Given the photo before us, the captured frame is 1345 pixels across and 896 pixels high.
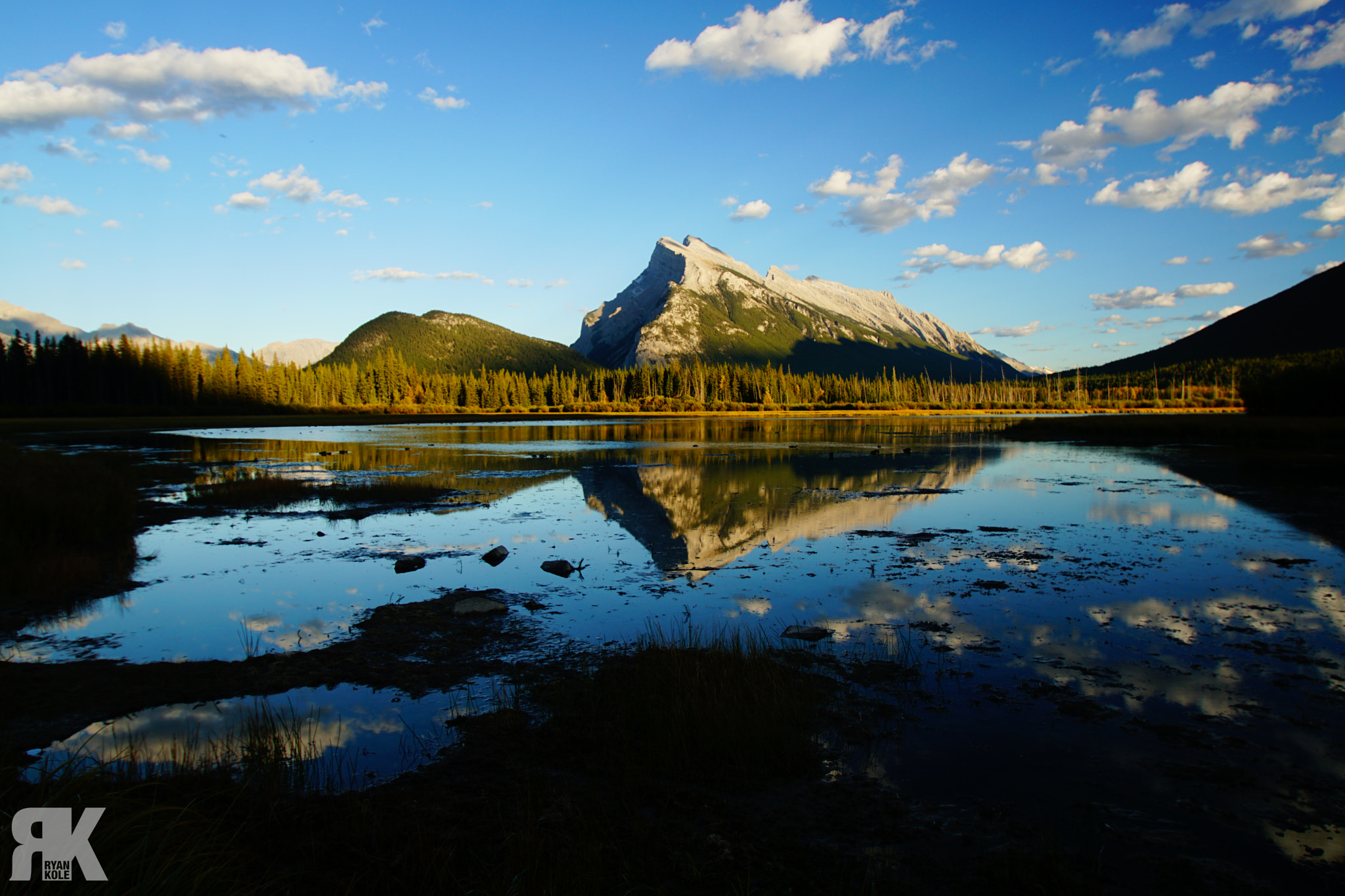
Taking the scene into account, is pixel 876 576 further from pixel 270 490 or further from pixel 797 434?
pixel 797 434

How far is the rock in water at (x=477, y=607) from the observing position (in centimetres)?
1380

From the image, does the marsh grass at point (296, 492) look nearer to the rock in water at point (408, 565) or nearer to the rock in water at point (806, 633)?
the rock in water at point (408, 565)

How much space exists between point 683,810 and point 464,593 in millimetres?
9632

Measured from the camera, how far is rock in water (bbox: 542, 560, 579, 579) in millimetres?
17344

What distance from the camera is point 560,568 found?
17516mm

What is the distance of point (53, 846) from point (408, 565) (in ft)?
44.4

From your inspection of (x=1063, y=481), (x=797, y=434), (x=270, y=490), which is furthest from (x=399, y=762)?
(x=797, y=434)

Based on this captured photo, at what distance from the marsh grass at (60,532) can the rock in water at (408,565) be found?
236 inches

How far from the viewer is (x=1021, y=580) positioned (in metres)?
16.2

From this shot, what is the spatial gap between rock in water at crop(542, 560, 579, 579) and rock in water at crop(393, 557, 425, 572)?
331 cm

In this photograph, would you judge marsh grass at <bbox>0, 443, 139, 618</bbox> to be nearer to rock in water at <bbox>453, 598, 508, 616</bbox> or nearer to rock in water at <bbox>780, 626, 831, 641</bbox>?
rock in water at <bbox>453, 598, 508, 616</bbox>

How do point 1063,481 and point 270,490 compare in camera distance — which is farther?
point 1063,481

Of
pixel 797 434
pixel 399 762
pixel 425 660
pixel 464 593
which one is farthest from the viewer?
pixel 797 434

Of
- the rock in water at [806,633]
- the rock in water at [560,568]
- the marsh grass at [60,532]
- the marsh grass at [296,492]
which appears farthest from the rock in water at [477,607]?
the marsh grass at [296,492]
